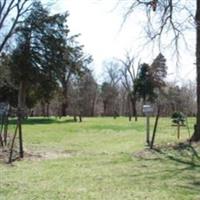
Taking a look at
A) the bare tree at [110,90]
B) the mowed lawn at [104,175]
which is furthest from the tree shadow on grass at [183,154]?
the bare tree at [110,90]

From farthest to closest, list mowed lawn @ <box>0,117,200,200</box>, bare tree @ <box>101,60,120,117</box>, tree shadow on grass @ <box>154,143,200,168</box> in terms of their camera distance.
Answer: bare tree @ <box>101,60,120,117</box>, tree shadow on grass @ <box>154,143,200,168</box>, mowed lawn @ <box>0,117,200,200</box>

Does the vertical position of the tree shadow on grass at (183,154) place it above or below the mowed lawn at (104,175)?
above

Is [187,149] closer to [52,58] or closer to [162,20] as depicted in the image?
[162,20]

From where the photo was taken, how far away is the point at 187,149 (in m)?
16.5

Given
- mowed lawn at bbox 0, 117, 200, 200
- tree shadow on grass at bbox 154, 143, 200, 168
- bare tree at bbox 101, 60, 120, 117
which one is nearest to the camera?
mowed lawn at bbox 0, 117, 200, 200

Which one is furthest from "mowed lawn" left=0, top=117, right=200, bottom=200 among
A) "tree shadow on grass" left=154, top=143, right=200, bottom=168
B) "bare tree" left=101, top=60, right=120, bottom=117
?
"bare tree" left=101, top=60, right=120, bottom=117

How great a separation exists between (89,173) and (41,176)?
3.69 ft

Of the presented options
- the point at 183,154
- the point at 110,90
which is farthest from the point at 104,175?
the point at 110,90

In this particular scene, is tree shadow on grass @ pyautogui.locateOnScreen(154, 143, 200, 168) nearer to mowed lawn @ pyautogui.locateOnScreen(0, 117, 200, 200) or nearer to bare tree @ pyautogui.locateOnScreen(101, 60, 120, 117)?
mowed lawn @ pyautogui.locateOnScreen(0, 117, 200, 200)

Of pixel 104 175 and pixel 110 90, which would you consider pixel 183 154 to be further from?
pixel 110 90

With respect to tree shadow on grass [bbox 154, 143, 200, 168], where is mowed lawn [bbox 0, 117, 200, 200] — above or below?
below

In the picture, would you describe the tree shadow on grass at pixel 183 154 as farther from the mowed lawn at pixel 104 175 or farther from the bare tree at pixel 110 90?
the bare tree at pixel 110 90

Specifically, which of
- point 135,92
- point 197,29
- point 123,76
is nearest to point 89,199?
point 197,29

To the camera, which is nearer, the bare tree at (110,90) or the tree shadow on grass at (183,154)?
the tree shadow on grass at (183,154)
